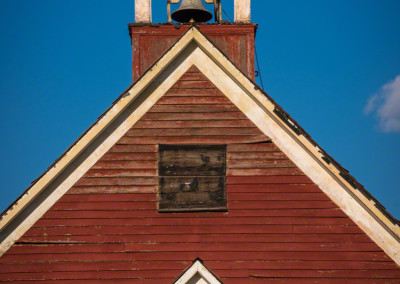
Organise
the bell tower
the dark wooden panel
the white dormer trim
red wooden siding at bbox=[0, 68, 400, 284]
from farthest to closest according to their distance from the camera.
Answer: the bell tower → the dark wooden panel → red wooden siding at bbox=[0, 68, 400, 284] → the white dormer trim

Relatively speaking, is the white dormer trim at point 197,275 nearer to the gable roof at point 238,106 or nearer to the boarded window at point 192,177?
the boarded window at point 192,177

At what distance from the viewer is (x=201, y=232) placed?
1036 cm

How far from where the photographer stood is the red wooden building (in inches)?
403

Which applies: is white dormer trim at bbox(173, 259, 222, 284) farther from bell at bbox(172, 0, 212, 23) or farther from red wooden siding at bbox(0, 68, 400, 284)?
bell at bbox(172, 0, 212, 23)

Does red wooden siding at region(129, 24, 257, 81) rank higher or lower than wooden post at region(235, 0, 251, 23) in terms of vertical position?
lower

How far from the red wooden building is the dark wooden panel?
0.02 metres

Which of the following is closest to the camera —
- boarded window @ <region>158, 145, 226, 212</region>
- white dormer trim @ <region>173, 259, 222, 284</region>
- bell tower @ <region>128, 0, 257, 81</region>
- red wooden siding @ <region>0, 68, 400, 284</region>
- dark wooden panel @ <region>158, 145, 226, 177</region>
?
white dormer trim @ <region>173, 259, 222, 284</region>

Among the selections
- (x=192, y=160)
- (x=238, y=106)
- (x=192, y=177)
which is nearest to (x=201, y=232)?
(x=192, y=177)

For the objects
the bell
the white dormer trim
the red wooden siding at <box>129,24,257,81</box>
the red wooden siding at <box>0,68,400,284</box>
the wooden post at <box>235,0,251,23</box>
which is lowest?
the white dormer trim

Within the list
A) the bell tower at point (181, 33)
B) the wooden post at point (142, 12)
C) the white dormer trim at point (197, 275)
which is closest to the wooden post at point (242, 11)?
the bell tower at point (181, 33)

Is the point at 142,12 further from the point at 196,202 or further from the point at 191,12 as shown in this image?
the point at 196,202

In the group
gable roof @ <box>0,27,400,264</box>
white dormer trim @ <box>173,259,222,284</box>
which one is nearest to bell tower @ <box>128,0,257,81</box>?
gable roof @ <box>0,27,400,264</box>

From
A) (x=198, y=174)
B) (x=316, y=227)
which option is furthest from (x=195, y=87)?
(x=316, y=227)

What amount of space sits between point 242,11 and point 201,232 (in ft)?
15.4
